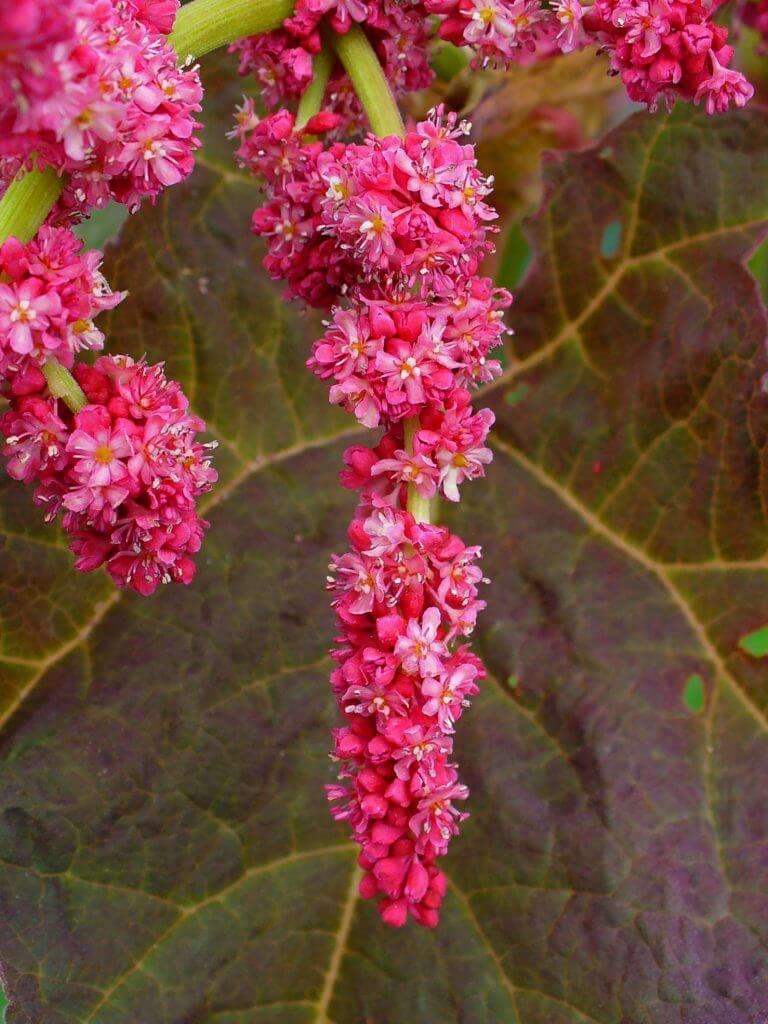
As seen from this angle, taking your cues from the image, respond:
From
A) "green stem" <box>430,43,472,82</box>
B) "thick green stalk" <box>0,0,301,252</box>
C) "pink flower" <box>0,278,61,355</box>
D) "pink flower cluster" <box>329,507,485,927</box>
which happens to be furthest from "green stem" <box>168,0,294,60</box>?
"green stem" <box>430,43,472,82</box>

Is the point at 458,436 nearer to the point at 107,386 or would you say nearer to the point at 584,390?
the point at 107,386

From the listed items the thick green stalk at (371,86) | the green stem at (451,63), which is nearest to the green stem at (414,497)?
the thick green stalk at (371,86)

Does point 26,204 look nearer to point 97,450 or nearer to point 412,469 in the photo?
point 97,450

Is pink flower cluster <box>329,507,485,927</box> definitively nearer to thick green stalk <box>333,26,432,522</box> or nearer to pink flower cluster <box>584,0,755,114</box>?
thick green stalk <box>333,26,432,522</box>

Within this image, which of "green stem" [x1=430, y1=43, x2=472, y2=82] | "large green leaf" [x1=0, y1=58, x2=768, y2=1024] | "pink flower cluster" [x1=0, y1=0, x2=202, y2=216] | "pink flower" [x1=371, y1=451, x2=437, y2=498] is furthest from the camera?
"green stem" [x1=430, y1=43, x2=472, y2=82]

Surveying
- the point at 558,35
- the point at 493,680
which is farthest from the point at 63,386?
the point at 493,680

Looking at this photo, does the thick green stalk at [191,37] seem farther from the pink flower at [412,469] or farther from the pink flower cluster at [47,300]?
the pink flower at [412,469]

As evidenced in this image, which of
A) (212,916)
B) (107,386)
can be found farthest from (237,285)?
(212,916)
